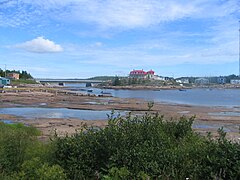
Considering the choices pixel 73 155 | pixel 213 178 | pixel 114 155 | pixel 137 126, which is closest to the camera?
pixel 213 178

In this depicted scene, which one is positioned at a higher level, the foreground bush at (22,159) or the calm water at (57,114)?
the foreground bush at (22,159)

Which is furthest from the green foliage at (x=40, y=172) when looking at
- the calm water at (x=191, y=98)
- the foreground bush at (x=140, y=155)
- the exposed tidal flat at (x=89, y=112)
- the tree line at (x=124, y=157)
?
the calm water at (x=191, y=98)

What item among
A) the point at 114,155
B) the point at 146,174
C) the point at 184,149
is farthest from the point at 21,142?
the point at 184,149

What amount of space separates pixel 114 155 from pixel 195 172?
6.41 ft

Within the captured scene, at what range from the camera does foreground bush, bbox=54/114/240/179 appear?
22.5 ft

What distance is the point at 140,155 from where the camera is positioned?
710 cm

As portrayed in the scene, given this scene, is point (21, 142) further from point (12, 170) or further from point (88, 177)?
point (88, 177)

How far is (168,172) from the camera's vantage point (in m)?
6.92

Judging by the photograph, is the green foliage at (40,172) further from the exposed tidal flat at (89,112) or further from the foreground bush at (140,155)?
the exposed tidal flat at (89,112)

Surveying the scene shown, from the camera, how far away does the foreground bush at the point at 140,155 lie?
686cm

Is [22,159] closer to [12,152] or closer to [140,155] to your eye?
[12,152]

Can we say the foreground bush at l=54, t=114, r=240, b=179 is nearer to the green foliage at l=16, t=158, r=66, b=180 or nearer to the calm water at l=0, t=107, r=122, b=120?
the green foliage at l=16, t=158, r=66, b=180

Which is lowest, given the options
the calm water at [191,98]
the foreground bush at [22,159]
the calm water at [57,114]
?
the calm water at [191,98]

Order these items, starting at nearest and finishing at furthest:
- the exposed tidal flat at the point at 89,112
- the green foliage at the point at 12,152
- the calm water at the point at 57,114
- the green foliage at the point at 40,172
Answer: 1. the green foliage at the point at 40,172
2. the green foliage at the point at 12,152
3. the exposed tidal flat at the point at 89,112
4. the calm water at the point at 57,114
